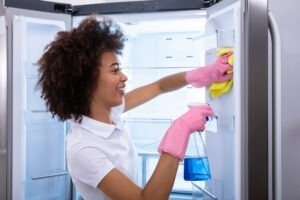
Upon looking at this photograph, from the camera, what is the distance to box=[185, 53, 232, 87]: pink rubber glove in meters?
1.15

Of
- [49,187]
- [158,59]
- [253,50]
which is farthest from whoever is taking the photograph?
[158,59]

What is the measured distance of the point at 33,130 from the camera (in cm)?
157

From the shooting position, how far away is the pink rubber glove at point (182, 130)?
39.4 inches

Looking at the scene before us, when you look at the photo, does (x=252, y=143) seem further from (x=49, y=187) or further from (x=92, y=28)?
(x=49, y=187)

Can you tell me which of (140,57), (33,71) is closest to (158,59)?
(140,57)

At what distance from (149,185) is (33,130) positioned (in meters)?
0.82

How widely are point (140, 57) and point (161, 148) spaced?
894 mm

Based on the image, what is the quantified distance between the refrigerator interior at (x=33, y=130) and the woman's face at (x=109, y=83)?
0.39 meters

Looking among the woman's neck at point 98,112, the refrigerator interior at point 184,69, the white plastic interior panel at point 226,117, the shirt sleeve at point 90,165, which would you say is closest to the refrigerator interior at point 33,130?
the refrigerator interior at point 184,69

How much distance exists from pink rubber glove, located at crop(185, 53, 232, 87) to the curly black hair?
315mm

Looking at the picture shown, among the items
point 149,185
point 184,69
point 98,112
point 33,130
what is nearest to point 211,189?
point 149,185

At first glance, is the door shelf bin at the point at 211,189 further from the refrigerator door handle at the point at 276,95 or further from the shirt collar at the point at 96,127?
the shirt collar at the point at 96,127

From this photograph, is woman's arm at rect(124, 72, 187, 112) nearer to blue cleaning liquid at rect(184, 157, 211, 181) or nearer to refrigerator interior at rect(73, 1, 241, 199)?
refrigerator interior at rect(73, 1, 241, 199)

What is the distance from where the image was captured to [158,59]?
5.85 feet
